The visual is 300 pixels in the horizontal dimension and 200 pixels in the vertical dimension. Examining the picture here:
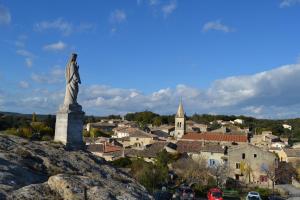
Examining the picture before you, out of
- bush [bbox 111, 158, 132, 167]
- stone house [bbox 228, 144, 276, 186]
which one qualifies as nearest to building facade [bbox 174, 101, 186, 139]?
stone house [bbox 228, 144, 276, 186]

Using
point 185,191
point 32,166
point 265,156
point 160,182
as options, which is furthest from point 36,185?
point 265,156

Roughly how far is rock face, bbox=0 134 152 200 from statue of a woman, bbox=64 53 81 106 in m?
2.34

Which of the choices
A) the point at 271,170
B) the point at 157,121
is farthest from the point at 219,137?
the point at 157,121

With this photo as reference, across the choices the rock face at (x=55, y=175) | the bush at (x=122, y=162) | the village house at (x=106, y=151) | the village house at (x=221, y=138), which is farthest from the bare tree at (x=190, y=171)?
the rock face at (x=55, y=175)

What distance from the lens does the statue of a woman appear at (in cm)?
1973

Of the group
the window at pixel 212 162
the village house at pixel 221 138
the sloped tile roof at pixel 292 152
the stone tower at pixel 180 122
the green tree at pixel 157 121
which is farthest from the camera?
the green tree at pixel 157 121

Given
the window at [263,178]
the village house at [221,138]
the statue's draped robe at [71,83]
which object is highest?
the statue's draped robe at [71,83]

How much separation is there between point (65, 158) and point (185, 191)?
1657 cm

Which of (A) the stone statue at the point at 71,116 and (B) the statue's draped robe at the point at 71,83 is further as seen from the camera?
(B) the statue's draped robe at the point at 71,83

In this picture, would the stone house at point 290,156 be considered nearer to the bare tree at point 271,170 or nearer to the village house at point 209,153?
the bare tree at point 271,170

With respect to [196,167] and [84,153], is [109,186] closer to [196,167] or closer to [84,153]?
[84,153]

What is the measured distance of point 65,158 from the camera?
1666 centimetres

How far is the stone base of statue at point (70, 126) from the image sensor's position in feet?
62.6

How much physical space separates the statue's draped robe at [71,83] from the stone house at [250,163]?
39.1 m
